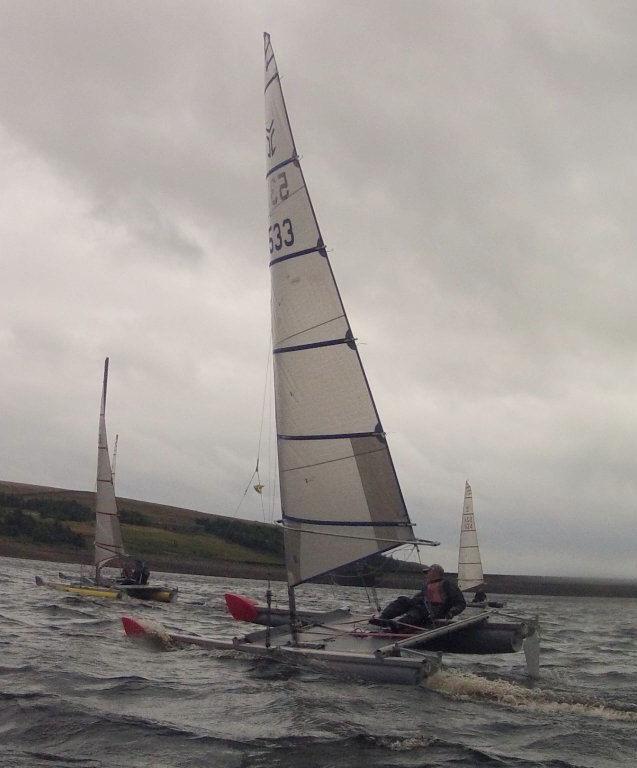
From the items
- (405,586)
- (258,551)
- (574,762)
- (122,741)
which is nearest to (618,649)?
(574,762)

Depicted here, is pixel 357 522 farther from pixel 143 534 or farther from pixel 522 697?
pixel 143 534

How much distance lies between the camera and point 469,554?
43875mm

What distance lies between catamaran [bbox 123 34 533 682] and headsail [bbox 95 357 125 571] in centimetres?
2245

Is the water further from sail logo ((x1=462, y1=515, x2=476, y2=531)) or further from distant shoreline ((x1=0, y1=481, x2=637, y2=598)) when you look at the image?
distant shoreline ((x1=0, y1=481, x2=637, y2=598))

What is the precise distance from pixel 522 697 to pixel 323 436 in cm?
632

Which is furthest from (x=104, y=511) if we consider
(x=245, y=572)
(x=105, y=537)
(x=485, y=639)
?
(x=245, y=572)

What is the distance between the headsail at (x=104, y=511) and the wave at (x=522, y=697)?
27441 millimetres

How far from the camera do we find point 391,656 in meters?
13.1

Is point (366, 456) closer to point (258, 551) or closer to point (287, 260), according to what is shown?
point (287, 260)

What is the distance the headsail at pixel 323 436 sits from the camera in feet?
52.4

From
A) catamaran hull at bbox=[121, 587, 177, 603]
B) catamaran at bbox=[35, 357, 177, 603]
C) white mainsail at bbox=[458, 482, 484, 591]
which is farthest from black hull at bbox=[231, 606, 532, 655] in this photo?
white mainsail at bbox=[458, 482, 484, 591]

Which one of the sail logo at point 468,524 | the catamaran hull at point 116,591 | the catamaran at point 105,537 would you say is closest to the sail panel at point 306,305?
the catamaran hull at point 116,591

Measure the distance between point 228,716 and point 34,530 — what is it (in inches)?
3464

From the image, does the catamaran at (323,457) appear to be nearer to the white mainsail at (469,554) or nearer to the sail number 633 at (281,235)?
the sail number 633 at (281,235)
